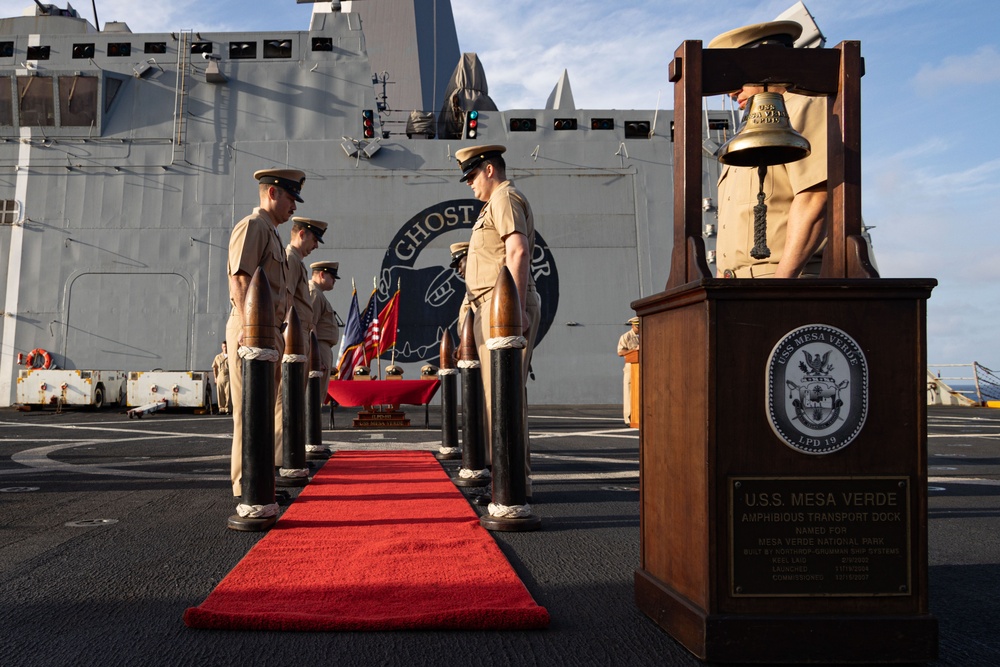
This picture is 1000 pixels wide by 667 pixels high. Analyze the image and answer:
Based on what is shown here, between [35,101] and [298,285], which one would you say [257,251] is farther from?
[35,101]

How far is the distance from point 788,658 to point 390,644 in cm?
91

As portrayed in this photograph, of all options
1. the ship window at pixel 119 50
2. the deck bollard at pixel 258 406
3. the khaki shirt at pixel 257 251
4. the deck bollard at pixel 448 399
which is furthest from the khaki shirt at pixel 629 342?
the ship window at pixel 119 50

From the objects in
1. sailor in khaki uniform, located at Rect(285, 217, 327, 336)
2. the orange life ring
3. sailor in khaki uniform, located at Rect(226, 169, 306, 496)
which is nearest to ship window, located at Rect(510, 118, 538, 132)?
the orange life ring

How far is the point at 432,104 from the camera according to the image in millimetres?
26719

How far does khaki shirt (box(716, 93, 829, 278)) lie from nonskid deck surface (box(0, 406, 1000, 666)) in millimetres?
1155

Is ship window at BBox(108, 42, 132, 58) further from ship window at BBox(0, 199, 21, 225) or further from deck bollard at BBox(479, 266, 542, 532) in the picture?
deck bollard at BBox(479, 266, 542, 532)

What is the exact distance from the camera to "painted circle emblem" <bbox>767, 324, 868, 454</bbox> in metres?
1.74

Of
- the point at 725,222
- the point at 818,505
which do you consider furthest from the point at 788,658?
the point at 725,222

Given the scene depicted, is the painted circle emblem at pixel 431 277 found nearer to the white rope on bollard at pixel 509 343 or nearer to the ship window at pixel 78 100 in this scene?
the ship window at pixel 78 100

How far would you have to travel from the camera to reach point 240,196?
18062 mm

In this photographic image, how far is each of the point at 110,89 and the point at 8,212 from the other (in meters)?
3.81

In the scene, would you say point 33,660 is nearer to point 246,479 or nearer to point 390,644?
point 390,644

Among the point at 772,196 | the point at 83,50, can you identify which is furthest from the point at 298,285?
Result: the point at 83,50

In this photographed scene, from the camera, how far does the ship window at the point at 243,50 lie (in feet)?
60.5
